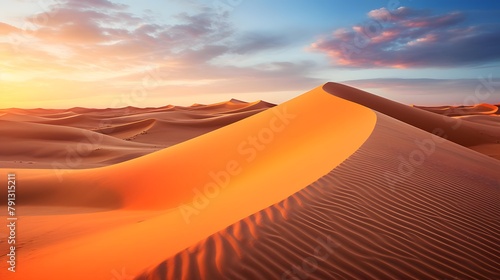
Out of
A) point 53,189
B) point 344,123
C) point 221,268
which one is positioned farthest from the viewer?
point 344,123

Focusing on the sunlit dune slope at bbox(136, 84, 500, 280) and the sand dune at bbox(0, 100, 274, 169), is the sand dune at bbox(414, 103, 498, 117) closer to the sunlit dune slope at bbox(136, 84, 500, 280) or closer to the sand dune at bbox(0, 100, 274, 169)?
the sand dune at bbox(0, 100, 274, 169)

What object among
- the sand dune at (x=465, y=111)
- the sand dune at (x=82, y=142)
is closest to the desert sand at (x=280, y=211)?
the sand dune at (x=82, y=142)

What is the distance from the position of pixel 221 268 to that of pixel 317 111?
10.8 metres

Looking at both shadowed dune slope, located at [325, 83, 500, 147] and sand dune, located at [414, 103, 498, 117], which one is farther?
sand dune, located at [414, 103, 498, 117]

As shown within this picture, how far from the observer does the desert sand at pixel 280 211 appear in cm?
330

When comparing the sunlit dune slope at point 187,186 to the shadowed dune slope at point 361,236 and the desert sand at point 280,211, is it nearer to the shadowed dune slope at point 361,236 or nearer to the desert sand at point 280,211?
the desert sand at point 280,211

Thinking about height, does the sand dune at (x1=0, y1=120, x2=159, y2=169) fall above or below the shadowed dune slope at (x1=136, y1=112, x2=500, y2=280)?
above

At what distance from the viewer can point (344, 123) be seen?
10.5 metres

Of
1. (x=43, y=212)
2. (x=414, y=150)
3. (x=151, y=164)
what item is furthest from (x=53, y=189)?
(x=414, y=150)

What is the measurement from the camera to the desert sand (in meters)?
3.30

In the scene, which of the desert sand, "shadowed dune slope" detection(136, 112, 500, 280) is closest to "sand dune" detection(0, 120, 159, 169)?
the desert sand

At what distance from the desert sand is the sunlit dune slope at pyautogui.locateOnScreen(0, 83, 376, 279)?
0.04m

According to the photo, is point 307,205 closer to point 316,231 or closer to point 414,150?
point 316,231

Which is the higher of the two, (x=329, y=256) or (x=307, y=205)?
(x=307, y=205)
